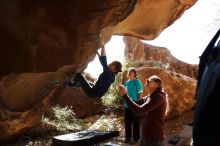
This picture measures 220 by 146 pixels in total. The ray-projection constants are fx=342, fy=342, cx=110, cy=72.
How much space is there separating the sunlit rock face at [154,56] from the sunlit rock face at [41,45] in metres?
10.0

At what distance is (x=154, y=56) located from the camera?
62.2 feet

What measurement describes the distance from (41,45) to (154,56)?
13607mm

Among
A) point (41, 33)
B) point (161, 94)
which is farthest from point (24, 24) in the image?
point (161, 94)

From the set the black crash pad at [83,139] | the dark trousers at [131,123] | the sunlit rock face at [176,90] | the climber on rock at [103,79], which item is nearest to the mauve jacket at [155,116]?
the climber on rock at [103,79]

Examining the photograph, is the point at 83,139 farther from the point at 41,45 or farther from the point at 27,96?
the point at 41,45

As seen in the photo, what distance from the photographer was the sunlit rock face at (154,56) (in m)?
16.9

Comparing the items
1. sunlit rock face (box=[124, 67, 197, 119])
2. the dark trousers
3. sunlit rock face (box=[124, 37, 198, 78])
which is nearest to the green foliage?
sunlit rock face (box=[124, 67, 197, 119])

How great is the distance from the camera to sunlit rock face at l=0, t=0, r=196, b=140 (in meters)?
5.54

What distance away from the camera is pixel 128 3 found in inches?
253

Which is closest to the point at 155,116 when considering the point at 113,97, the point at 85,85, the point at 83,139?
the point at 85,85

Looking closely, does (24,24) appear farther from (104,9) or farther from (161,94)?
(161,94)

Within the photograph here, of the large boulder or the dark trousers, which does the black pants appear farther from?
the dark trousers

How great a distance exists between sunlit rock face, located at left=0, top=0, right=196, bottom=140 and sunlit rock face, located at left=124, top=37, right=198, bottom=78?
10024 mm

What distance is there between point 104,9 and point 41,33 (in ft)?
3.92
